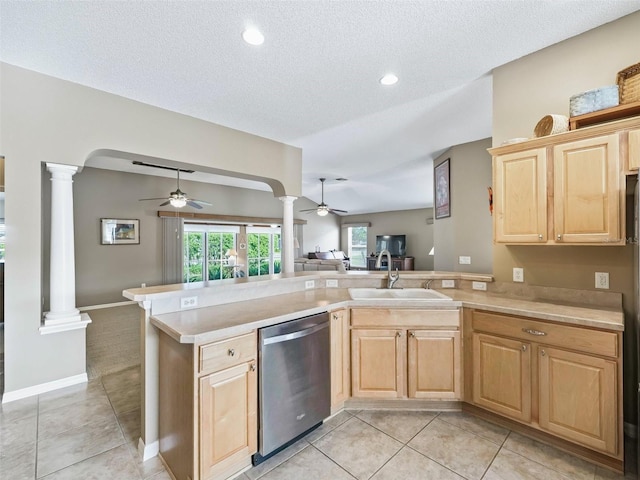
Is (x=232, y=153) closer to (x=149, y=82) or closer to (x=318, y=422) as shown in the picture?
(x=149, y=82)

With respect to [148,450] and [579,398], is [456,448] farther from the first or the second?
[148,450]

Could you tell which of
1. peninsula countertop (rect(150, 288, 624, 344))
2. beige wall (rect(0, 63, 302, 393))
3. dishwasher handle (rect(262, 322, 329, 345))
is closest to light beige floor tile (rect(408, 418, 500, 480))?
peninsula countertop (rect(150, 288, 624, 344))

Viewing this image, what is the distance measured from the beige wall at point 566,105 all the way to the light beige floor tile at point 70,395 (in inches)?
151

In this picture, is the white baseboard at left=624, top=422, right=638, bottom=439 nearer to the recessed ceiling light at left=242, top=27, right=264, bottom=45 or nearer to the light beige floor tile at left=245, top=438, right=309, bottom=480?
the light beige floor tile at left=245, top=438, right=309, bottom=480

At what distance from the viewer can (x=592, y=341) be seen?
172 cm

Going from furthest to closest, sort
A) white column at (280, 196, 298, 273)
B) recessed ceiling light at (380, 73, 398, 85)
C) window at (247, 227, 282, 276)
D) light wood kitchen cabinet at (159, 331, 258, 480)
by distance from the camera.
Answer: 1. window at (247, 227, 282, 276)
2. white column at (280, 196, 298, 273)
3. recessed ceiling light at (380, 73, 398, 85)
4. light wood kitchen cabinet at (159, 331, 258, 480)

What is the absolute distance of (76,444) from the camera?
1970mm

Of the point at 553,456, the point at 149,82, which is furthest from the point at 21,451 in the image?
the point at 553,456

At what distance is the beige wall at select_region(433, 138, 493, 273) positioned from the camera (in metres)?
4.22

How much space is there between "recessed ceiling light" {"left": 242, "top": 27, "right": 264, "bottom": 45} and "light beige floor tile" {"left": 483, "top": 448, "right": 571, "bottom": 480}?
3.16 meters

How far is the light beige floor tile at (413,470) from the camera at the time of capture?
167 cm

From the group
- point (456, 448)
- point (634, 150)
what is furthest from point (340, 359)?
point (634, 150)

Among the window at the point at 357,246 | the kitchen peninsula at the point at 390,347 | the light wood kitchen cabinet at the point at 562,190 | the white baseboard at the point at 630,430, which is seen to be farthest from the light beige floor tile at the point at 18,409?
the window at the point at 357,246

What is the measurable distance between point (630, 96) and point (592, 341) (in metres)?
1.58
